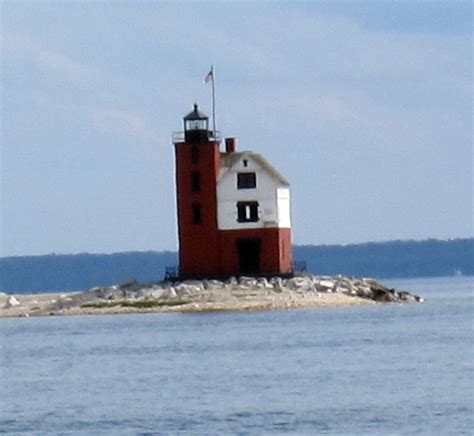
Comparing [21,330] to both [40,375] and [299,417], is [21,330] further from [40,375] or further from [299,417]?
[299,417]

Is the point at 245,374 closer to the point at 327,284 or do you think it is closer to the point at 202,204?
the point at 202,204

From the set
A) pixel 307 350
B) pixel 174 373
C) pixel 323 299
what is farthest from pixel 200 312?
pixel 174 373

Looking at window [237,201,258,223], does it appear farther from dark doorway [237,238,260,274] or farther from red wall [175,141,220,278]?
red wall [175,141,220,278]

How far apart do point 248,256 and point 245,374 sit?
2623 centimetres

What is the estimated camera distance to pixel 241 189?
233ft

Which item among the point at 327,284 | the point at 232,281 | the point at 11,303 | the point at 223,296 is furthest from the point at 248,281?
the point at 11,303

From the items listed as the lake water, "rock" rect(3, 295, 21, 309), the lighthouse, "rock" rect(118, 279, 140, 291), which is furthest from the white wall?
"rock" rect(3, 295, 21, 309)

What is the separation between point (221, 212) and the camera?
232ft

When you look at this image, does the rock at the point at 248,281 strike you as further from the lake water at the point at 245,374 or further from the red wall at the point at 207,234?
the lake water at the point at 245,374

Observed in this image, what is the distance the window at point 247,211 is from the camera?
70.7 m

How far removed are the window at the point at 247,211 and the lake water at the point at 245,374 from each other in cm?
490

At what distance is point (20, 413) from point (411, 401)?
6899 millimetres

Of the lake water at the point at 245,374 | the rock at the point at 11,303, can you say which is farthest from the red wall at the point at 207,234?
the rock at the point at 11,303

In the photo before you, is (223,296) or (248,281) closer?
(223,296)
